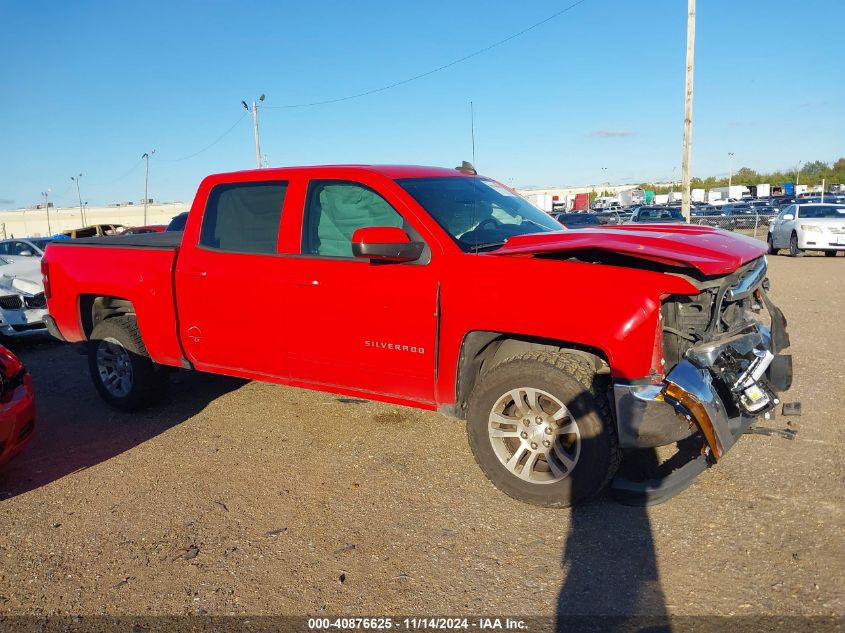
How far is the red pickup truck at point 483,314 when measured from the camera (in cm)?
343

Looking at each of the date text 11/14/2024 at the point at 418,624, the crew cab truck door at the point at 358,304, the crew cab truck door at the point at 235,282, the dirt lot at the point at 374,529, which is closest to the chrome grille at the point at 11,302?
the dirt lot at the point at 374,529

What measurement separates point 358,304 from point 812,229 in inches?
693

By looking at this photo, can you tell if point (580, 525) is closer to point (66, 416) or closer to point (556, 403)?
point (556, 403)

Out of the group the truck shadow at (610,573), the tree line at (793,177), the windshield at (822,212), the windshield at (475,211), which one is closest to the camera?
the truck shadow at (610,573)

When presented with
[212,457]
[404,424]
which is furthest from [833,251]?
[212,457]

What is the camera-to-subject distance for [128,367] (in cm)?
564

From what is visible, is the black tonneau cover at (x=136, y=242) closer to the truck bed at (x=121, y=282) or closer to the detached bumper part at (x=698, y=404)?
the truck bed at (x=121, y=282)

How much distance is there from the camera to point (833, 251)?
1891cm

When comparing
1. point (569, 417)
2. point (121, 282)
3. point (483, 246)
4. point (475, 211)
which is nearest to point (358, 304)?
point (483, 246)

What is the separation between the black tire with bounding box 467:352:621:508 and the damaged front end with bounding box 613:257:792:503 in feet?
0.47

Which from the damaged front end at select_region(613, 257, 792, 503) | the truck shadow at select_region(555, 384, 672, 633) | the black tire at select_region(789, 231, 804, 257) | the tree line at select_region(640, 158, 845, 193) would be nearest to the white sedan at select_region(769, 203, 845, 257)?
the black tire at select_region(789, 231, 804, 257)

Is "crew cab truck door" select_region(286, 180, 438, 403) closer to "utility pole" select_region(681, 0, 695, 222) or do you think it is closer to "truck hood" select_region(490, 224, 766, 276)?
"truck hood" select_region(490, 224, 766, 276)

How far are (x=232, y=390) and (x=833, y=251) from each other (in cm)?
1845

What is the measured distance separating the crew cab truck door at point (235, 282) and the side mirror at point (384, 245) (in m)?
0.95
